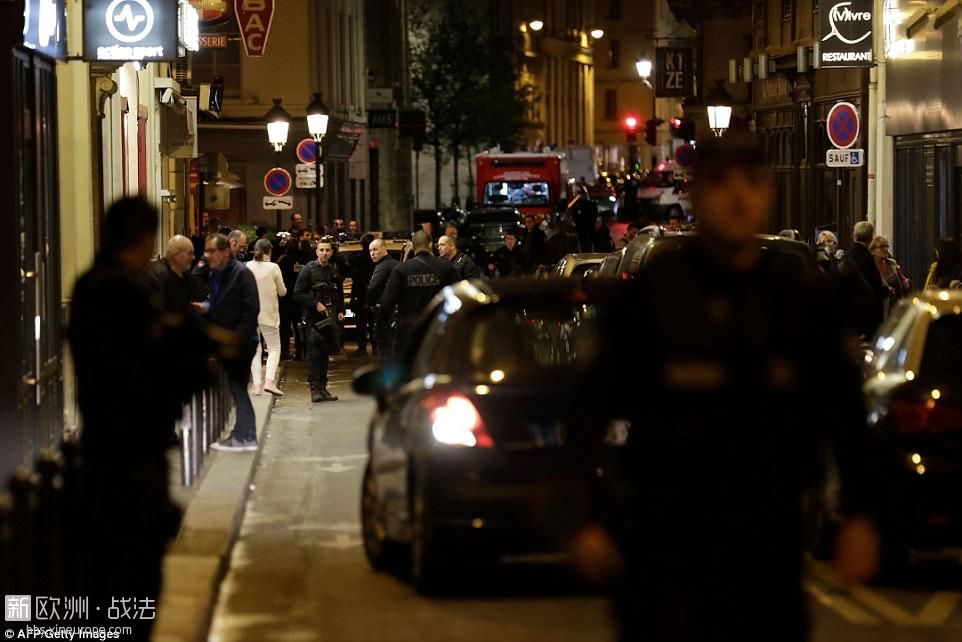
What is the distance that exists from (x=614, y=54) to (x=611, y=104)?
3744 millimetres

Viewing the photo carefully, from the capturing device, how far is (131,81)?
27.4 metres

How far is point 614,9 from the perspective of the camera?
525ft

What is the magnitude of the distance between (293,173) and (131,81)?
24193mm

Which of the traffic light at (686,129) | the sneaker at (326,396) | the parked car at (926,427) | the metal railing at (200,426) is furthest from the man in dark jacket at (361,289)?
the traffic light at (686,129)

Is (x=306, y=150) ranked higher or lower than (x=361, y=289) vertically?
higher

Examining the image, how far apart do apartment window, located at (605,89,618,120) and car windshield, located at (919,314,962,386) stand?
494 feet

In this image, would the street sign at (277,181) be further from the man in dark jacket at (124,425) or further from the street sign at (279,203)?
the man in dark jacket at (124,425)

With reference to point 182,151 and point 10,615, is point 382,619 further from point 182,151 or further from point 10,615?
point 182,151

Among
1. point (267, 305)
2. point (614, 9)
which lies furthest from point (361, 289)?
point (614, 9)

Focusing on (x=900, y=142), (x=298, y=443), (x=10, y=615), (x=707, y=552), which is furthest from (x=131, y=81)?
(x=707, y=552)

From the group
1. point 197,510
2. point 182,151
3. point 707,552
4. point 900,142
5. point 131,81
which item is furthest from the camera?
point 182,151

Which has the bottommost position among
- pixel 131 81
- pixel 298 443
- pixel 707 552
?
pixel 298 443

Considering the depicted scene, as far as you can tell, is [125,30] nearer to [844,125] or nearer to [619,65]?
[844,125]

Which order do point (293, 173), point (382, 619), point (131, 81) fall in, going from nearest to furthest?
point (382, 619), point (131, 81), point (293, 173)
